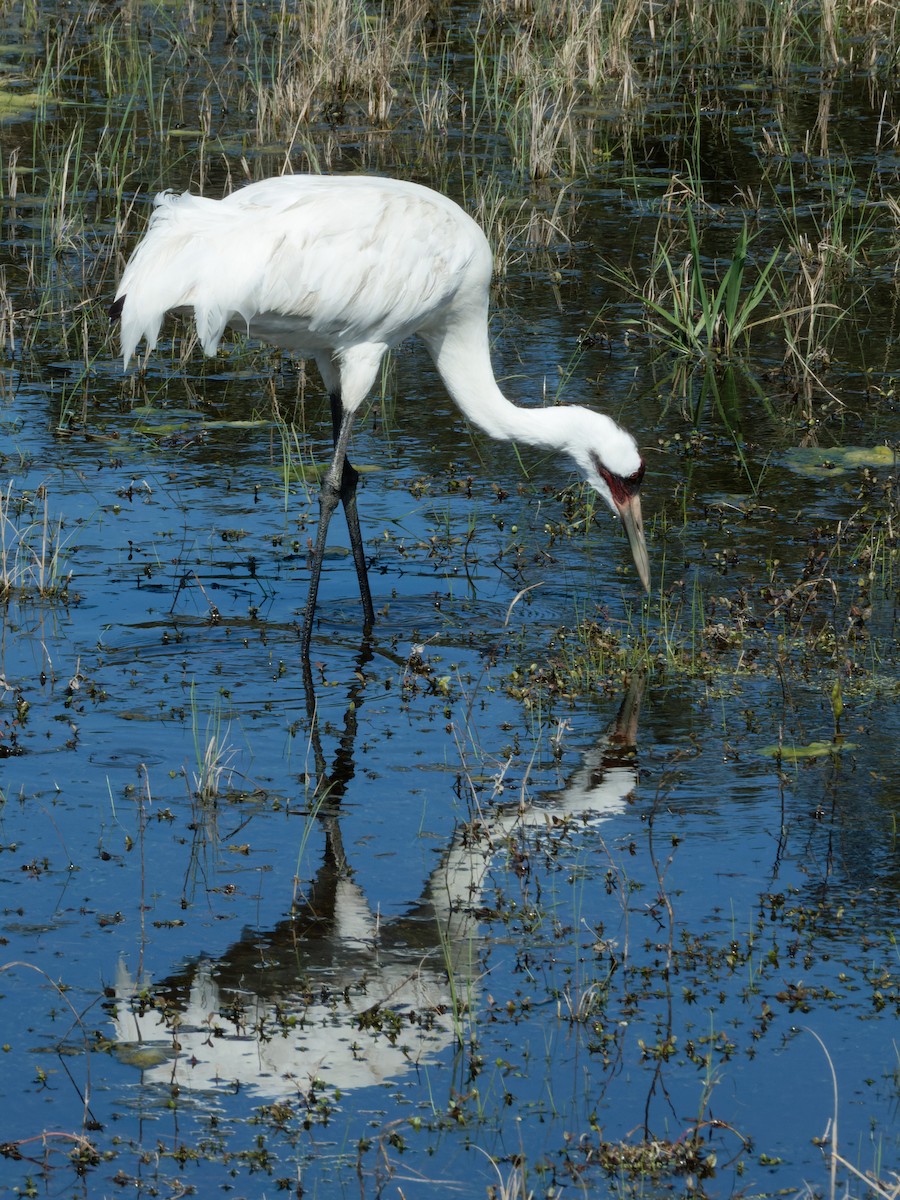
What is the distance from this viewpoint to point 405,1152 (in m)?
3.83

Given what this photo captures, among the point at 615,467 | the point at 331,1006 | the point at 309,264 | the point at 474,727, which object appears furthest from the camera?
the point at 615,467

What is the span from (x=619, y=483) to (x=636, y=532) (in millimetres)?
189

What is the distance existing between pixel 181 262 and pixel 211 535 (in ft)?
4.70

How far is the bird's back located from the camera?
647cm

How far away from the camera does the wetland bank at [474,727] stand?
399 cm

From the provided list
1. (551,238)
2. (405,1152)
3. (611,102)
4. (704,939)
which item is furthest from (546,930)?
(611,102)

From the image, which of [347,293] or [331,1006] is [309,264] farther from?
[331,1006]

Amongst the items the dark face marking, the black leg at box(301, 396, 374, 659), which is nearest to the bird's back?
the black leg at box(301, 396, 374, 659)

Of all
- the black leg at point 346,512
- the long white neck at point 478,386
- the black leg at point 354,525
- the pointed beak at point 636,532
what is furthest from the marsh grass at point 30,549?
the pointed beak at point 636,532

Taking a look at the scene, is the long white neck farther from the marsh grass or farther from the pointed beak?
the marsh grass

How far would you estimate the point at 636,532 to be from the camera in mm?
6867

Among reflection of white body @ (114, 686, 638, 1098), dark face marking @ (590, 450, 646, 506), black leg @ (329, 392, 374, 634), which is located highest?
dark face marking @ (590, 450, 646, 506)

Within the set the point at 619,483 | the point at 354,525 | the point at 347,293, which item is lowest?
the point at 354,525

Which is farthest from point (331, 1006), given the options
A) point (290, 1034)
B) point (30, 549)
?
point (30, 549)
